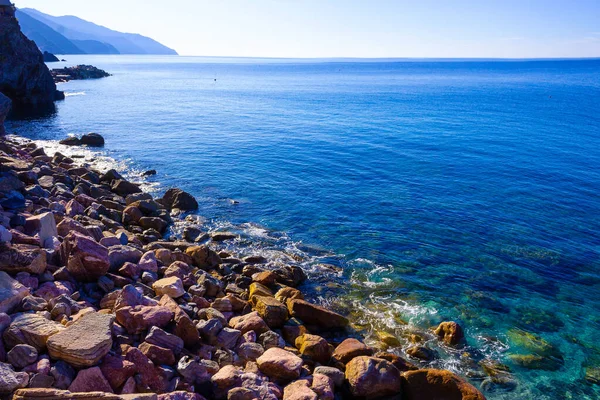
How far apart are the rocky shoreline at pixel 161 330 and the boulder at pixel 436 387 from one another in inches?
1.1

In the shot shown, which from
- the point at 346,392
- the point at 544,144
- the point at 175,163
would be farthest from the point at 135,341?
the point at 544,144

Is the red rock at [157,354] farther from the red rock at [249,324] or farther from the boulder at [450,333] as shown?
the boulder at [450,333]

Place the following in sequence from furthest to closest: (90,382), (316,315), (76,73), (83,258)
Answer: (76,73), (316,315), (83,258), (90,382)

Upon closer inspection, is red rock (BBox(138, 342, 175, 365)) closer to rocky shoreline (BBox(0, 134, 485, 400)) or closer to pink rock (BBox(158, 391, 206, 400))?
rocky shoreline (BBox(0, 134, 485, 400))

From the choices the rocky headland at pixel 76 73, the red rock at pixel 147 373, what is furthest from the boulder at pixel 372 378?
the rocky headland at pixel 76 73

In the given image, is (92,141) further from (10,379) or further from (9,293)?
(10,379)

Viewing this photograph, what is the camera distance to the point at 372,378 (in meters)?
11.9

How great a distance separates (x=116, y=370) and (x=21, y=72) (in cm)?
7658

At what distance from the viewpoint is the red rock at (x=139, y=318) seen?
1117 cm

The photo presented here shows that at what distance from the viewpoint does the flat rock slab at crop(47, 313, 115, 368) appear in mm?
8977

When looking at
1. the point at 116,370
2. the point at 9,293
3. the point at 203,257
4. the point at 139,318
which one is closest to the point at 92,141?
the point at 203,257

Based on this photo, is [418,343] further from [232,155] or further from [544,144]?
[544,144]

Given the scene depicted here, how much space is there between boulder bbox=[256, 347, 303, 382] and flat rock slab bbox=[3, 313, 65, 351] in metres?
5.35

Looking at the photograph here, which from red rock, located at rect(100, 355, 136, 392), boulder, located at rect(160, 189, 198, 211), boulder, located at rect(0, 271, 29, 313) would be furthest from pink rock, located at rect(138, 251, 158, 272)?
boulder, located at rect(160, 189, 198, 211)
